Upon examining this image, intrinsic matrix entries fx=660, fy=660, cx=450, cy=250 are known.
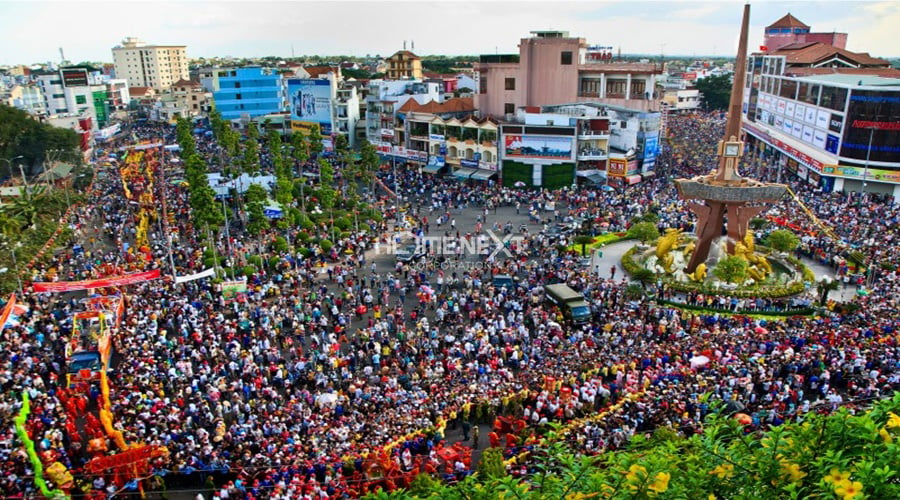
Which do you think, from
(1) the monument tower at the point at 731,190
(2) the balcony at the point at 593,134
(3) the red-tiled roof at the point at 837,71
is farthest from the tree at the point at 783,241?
(3) the red-tiled roof at the point at 837,71

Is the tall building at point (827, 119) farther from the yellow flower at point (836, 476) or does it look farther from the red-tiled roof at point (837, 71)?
the yellow flower at point (836, 476)

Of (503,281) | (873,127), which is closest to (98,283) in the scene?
(503,281)

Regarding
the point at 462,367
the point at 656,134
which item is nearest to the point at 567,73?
the point at 656,134

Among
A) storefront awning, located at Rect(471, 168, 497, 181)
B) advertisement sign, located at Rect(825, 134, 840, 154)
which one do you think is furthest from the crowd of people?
storefront awning, located at Rect(471, 168, 497, 181)

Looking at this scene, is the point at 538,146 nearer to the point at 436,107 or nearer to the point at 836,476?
Result: the point at 436,107

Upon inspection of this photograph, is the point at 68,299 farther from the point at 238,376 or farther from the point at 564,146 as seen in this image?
the point at 564,146

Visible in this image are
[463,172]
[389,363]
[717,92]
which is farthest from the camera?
[717,92]

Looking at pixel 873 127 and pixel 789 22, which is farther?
pixel 789 22
